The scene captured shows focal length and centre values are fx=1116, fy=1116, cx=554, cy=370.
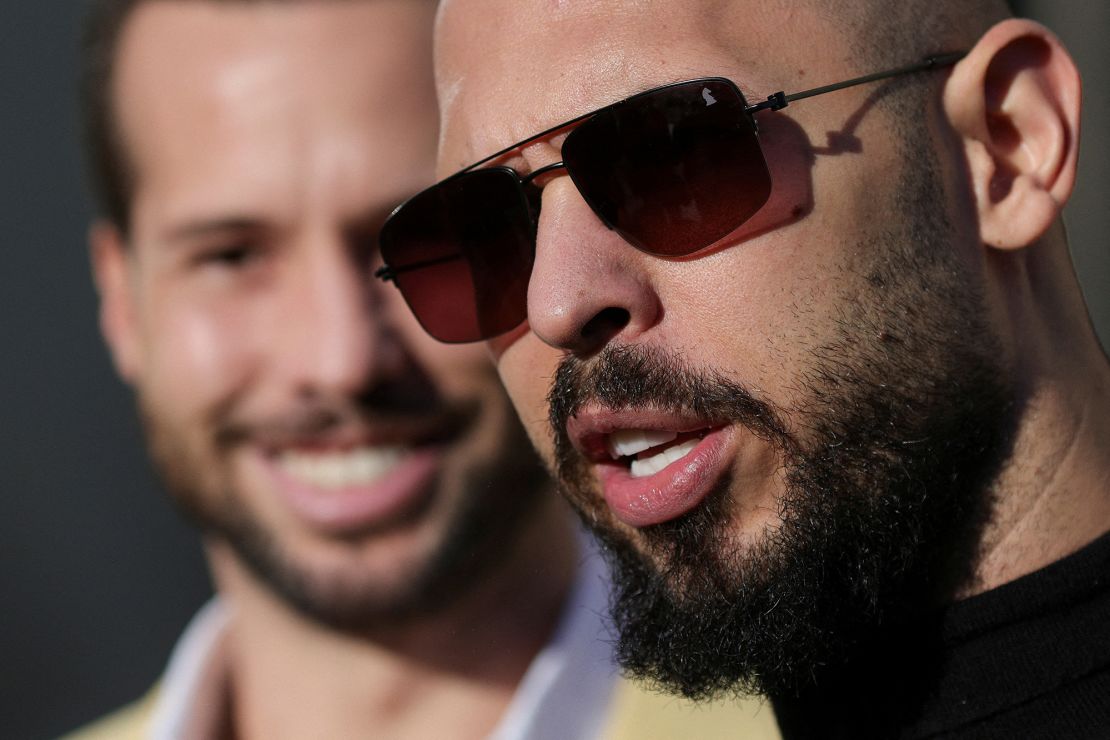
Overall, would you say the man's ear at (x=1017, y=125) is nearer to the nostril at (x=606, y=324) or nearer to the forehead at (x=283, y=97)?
the nostril at (x=606, y=324)

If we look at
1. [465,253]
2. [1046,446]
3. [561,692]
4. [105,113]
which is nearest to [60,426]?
[105,113]

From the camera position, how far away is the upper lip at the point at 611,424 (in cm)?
131

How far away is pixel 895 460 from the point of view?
4.39 ft

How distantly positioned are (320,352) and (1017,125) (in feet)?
4.39

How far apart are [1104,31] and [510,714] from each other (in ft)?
8.45

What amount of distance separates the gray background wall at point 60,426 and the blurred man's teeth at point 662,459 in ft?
8.35

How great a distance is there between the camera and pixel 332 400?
2238mm

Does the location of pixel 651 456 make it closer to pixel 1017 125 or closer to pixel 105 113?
pixel 1017 125

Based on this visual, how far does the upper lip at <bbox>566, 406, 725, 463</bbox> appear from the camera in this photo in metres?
1.31

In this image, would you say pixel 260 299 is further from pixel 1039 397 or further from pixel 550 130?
pixel 1039 397

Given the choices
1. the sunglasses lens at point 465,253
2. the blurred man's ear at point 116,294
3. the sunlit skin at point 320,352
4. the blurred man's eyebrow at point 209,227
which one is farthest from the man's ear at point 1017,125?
the blurred man's ear at point 116,294

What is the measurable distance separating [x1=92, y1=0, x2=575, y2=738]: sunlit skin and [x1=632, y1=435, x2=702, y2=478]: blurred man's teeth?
0.83 meters

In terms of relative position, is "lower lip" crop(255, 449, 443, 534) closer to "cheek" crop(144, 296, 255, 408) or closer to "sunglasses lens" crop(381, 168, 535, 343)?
"cheek" crop(144, 296, 255, 408)

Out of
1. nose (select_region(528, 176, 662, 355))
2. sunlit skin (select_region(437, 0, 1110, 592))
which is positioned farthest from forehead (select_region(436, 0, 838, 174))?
nose (select_region(528, 176, 662, 355))
